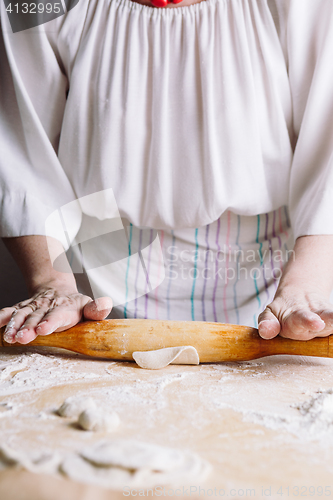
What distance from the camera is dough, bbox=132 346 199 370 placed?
2.04 feet

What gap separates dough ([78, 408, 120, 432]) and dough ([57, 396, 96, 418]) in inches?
1.0

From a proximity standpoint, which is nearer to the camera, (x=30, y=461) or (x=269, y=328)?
(x=30, y=461)

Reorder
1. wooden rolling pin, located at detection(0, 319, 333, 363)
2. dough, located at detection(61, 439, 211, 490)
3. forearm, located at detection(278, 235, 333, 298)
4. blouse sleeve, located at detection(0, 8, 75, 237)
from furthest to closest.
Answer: blouse sleeve, located at detection(0, 8, 75, 237) → forearm, located at detection(278, 235, 333, 298) → wooden rolling pin, located at detection(0, 319, 333, 363) → dough, located at detection(61, 439, 211, 490)

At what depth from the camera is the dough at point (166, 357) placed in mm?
621

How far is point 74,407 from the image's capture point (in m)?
0.43

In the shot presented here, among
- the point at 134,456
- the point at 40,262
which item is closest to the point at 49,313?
the point at 40,262

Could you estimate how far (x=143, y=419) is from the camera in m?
0.43

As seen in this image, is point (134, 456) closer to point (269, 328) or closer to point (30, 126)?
point (269, 328)

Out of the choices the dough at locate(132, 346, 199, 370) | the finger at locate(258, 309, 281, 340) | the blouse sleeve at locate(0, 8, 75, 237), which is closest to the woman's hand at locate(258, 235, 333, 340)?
the finger at locate(258, 309, 281, 340)

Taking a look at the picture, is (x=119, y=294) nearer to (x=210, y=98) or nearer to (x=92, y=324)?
(x=92, y=324)

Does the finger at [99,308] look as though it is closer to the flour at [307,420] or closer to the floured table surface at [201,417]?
the floured table surface at [201,417]

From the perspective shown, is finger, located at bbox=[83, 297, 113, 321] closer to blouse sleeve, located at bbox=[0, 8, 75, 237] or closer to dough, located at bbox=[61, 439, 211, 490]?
blouse sleeve, located at bbox=[0, 8, 75, 237]

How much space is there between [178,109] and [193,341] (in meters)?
0.52

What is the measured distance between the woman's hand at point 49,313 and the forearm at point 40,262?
0.04m
